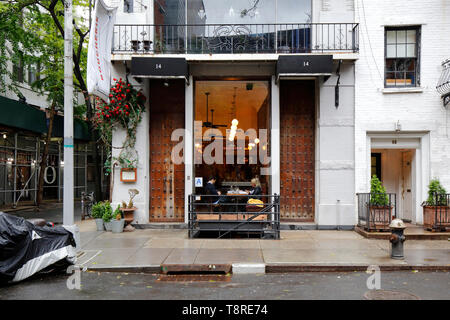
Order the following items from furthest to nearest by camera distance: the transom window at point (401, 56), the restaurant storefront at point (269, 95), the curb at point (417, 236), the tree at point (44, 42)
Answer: the tree at point (44, 42) < the transom window at point (401, 56) < the restaurant storefront at point (269, 95) < the curb at point (417, 236)

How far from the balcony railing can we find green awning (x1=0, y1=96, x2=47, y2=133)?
789 centimetres

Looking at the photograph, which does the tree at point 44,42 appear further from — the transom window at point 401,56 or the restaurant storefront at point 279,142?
the transom window at point 401,56

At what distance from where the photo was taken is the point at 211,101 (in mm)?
16719

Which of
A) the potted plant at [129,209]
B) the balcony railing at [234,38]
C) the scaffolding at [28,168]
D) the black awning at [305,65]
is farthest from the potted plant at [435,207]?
the scaffolding at [28,168]

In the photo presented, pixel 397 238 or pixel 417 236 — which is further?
pixel 417 236

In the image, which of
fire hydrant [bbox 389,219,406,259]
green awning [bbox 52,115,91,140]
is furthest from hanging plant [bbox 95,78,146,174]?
green awning [bbox 52,115,91,140]

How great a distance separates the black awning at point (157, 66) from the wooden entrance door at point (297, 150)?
3664 mm

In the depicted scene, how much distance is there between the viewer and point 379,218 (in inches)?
414

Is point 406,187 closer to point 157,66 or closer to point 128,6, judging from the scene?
point 157,66

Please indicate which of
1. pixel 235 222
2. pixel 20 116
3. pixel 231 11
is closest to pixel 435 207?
pixel 235 222

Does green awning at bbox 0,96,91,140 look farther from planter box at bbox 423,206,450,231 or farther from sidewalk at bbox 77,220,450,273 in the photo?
planter box at bbox 423,206,450,231

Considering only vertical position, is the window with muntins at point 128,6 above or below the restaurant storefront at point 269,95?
above

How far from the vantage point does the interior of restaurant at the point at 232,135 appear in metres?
14.6

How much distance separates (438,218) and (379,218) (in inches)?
70.0
